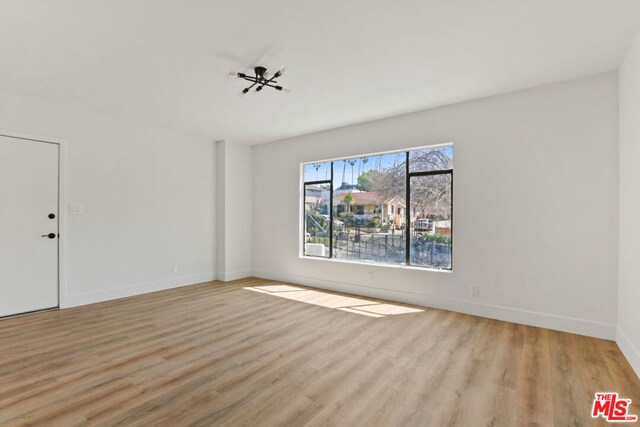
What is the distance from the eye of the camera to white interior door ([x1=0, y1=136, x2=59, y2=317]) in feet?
13.0

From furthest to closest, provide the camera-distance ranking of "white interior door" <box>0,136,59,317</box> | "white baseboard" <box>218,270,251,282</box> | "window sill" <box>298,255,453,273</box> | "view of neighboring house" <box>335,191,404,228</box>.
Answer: "white baseboard" <box>218,270,251,282</box>, "view of neighboring house" <box>335,191,404,228</box>, "window sill" <box>298,255,453,273</box>, "white interior door" <box>0,136,59,317</box>

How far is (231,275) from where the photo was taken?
20.6ft

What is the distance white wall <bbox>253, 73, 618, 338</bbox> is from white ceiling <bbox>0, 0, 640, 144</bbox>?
338 mm

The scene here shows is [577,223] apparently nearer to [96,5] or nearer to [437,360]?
[437,360]

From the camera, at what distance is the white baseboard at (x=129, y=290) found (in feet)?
14.6

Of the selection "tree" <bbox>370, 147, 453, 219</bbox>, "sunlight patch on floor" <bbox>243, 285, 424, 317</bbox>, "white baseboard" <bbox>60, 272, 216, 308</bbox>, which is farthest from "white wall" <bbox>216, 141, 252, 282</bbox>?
"tree" <bbox>370, 147, 453, 219</bbox>

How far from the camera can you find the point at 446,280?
429 cm

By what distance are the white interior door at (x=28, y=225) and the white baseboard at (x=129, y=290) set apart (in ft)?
0.62

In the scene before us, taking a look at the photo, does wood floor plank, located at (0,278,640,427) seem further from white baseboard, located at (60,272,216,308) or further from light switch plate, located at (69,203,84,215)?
light switch plate, located at (69,203,84,215)

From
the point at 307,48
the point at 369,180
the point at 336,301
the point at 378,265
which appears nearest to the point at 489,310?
the point at 378,265

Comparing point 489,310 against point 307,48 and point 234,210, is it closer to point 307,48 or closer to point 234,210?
point 307,48

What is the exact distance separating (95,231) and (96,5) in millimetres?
3463

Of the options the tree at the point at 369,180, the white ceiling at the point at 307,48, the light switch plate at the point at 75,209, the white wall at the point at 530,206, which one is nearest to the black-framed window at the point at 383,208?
the tree at the point at 369,180

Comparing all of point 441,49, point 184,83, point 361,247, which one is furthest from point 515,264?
point 184,83
